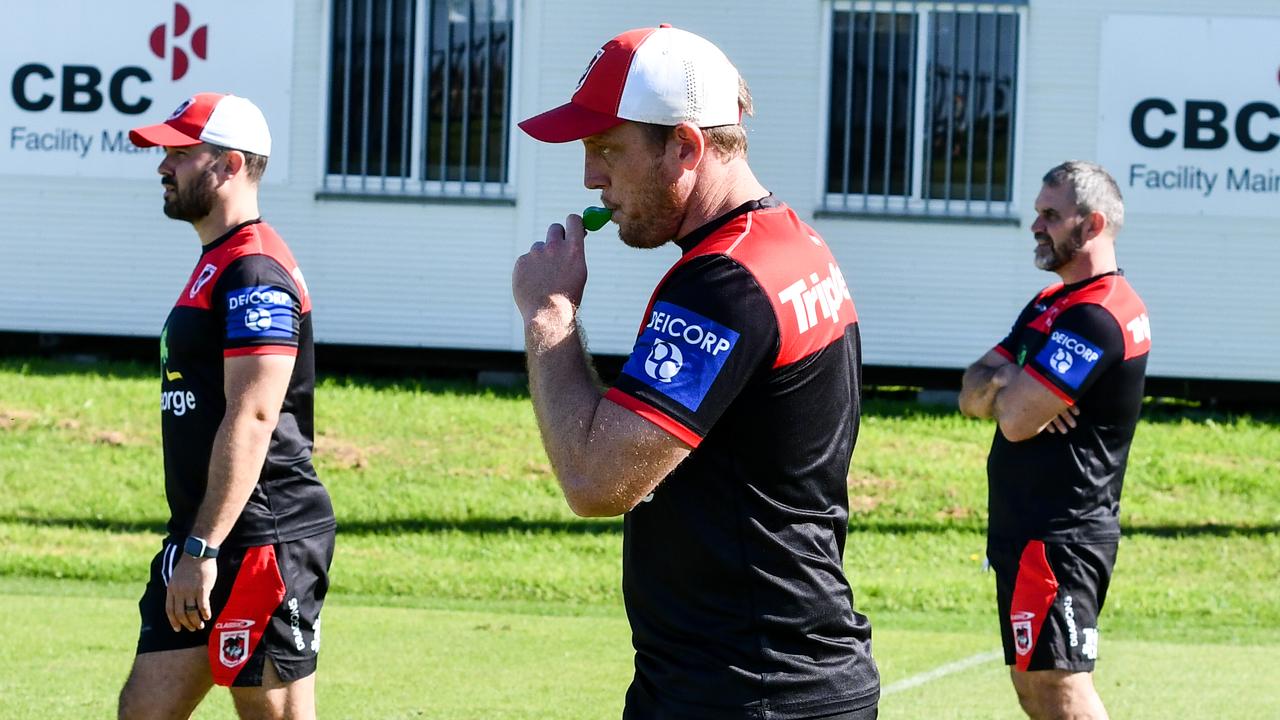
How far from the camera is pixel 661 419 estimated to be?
298 cm

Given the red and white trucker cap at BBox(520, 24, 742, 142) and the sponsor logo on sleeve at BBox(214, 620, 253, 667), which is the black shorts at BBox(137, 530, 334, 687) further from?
the red and white trucker cap at BBox(520, 24, 742, 142)

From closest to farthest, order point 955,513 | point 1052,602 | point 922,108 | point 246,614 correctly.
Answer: point 246,614 → point 1052,602 → point 955,513 → point 922,108

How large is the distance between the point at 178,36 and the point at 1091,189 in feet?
39.9

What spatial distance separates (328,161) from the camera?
1645cm

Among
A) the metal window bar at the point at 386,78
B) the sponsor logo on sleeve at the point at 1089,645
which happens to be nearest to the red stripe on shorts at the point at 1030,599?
the sponsor logo on sleeve at the point at 1089,645

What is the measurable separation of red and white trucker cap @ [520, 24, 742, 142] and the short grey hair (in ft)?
10.1

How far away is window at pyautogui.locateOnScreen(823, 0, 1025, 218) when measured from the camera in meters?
16.0

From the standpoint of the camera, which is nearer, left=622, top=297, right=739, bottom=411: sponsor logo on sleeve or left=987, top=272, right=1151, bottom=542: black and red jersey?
left=622, top=297, right=739, bottom=411: sponsor logo on sleeve

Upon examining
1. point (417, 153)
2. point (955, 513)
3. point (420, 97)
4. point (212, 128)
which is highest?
point (420, 97)

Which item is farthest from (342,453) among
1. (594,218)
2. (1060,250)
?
(594,218)

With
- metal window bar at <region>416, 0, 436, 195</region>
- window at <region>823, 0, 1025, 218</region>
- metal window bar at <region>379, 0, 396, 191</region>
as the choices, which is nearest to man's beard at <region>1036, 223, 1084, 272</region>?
window at <region>823, 0, 1025, 218</region>

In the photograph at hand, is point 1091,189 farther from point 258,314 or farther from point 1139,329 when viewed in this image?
point 258,314

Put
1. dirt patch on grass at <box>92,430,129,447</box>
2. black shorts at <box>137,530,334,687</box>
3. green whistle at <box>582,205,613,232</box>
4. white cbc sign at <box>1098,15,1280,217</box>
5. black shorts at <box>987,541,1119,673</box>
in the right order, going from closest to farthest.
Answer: green whistle at <box>582,205,613,232</box> → black shorts at <box>137,530,334,687</box> → black shorts at <box>987,541,1119,673</box> → dirt patch on grass at <box>92,430,129,447</box> → white cbc sign at <box>1098,15,1280,217</box>

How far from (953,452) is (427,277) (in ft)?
17.5
